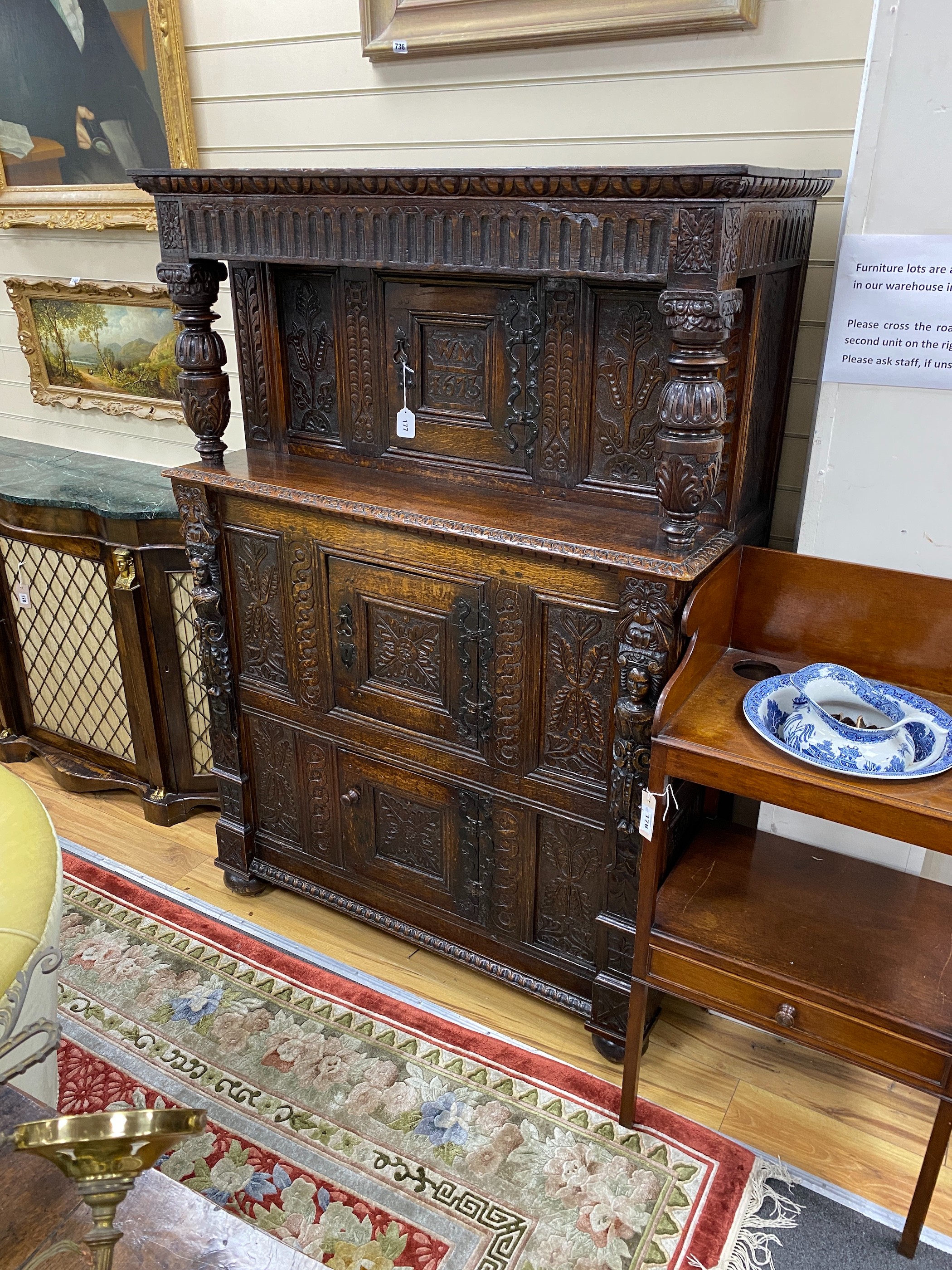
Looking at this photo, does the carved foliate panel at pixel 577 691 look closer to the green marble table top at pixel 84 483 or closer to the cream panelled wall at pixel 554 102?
the cream panelled wall at pixel 554 102

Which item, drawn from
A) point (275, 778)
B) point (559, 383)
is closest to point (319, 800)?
point (275, 778)

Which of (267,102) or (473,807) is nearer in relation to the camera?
(473,807)

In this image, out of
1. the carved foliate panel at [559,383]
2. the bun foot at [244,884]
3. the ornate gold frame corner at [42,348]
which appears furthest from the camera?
the ornate gold frame corner at [42,348]

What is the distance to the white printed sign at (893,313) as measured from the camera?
1.77 m

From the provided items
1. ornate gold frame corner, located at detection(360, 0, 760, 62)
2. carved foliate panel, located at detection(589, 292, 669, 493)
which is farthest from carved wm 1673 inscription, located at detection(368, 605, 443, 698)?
ornate gold frame corner, located at detection(360, 0, 760, 62)

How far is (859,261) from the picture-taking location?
71.6 inches

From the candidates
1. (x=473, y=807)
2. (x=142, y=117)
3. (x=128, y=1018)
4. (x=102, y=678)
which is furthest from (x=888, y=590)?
(x=142, y=117)

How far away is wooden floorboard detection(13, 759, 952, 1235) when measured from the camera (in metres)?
1.94

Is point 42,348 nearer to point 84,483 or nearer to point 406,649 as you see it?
point 84,483

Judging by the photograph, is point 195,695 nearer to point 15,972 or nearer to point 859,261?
point 15,972

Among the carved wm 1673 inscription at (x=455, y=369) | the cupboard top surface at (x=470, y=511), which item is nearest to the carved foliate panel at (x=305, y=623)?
the cupboard top surface at (x=470, y=511)

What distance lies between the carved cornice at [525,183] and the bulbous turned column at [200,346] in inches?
7.4

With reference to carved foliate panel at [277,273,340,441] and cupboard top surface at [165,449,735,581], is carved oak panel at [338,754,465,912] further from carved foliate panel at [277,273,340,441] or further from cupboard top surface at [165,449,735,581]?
carved foliate panel at [277,273,340,441]

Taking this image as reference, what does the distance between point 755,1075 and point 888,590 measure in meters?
1.12
